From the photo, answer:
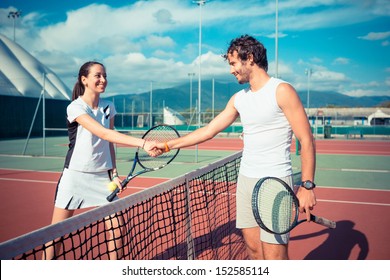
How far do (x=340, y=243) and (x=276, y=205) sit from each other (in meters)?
2.24

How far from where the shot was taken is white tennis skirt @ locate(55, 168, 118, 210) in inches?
100

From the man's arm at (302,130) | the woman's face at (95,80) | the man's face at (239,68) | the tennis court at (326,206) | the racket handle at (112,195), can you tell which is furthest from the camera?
the tennis court at (326,206)

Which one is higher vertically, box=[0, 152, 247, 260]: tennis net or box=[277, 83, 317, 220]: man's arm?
box=[277, 83, 317, 220]: man's arm

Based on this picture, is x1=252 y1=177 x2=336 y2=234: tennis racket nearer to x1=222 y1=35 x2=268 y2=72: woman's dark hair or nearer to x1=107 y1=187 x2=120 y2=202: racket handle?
x1=222 y1=35 x2=268 y2=72: woman's dark hair

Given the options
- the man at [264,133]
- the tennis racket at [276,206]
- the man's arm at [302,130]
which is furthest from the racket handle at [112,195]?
the man's arm at [302,130]

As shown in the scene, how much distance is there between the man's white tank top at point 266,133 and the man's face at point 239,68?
0.11 metres

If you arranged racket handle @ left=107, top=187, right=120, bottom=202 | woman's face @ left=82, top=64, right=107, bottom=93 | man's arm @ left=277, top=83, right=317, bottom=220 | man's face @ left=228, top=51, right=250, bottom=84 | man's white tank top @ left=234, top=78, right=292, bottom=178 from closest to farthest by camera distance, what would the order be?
man's arm @ left=277, top=83, right=317, bottom=220, man's white tank top @ left=234, top=78, right=292, bottom=178, man's face @ left=228, top=51, right=250, bottom=84, racket handle @ left=107, top=187, right=120, bottom=202, woman's face @ left=82, top=64, right=107, bottom=93

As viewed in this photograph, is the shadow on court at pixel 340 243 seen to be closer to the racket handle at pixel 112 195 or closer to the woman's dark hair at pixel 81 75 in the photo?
the racket handle at pixel 112 195

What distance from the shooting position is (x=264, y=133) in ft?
7.00

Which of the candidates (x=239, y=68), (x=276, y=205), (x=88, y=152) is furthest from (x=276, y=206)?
(x=88, y=152)

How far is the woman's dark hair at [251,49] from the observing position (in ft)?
7.02

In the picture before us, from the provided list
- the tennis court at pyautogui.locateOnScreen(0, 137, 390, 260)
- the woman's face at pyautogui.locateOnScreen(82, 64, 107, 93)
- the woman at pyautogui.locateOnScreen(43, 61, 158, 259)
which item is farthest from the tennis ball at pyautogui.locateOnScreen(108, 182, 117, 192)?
the tennis court at pyautogui.locateOnScreen(0, 137, 390, 260)

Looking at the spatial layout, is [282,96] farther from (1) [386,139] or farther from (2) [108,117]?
(1) [386,139]

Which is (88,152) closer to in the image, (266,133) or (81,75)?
(81,75)
